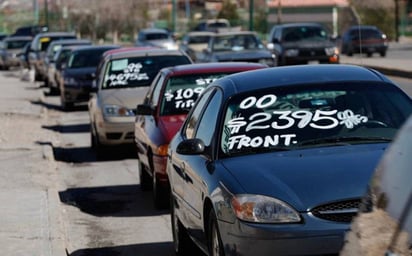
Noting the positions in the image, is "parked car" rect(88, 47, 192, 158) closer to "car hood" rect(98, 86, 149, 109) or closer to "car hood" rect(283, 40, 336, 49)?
"car hood" rect(98, 86, 149, 109)

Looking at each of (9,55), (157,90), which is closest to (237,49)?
(157,90)

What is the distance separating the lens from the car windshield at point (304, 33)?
34375mm

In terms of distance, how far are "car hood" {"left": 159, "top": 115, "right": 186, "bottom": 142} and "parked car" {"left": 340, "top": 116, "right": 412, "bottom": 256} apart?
7732 mm

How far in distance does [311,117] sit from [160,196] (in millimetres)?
4252

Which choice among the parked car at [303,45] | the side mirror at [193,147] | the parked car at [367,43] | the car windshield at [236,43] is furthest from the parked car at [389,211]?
the parked car at [367,43]

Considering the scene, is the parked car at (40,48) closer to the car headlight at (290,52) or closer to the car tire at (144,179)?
the car headlight at (290,52)

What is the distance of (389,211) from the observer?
4.02m

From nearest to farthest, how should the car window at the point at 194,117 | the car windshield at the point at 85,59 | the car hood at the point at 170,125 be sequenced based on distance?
the car window at the point at 194,117
the car hood at the point at 170,125
the car windshield at the point at 85,59

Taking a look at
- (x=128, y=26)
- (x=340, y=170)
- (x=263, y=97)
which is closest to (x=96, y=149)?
(x=263, y=97)

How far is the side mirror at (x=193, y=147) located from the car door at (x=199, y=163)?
0.05m

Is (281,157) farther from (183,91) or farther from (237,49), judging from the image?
(237,49)

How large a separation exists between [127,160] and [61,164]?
111 centimetres

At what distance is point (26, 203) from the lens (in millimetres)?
11992

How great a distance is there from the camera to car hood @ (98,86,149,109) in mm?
16781
